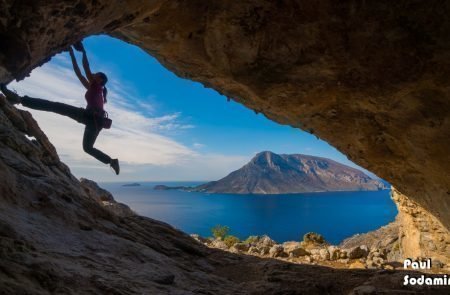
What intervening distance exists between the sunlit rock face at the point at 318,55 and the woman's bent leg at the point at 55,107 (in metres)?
2.72

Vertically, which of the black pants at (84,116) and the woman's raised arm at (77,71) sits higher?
the woman's raised arm at (77,71)

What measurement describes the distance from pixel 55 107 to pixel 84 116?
2.88 ft

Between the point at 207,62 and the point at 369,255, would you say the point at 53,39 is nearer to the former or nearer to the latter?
the point at 207,62

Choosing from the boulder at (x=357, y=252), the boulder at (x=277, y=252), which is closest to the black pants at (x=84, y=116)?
the boulder at (x=277, y=252)

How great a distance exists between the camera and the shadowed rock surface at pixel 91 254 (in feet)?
13.1

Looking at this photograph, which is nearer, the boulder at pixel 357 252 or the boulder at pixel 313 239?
the boulder at pixel 357 252

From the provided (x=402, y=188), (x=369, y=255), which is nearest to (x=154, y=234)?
(x=402, y=188)

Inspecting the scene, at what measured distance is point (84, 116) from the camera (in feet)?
33.3

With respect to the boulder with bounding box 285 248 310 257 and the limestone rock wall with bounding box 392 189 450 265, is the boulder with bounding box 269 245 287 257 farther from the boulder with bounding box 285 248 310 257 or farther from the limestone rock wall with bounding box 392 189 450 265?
the limestone rock wall with bounding box 392 189 450 265

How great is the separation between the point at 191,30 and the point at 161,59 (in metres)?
2.75

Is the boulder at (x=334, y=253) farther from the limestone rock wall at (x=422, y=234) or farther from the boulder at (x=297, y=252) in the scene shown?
the limestone rock wall at (x=422, y=234)

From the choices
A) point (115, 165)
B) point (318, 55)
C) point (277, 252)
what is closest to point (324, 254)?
point (277, 252)

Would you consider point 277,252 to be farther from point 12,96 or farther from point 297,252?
point 12,96

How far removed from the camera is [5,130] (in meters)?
6.86
